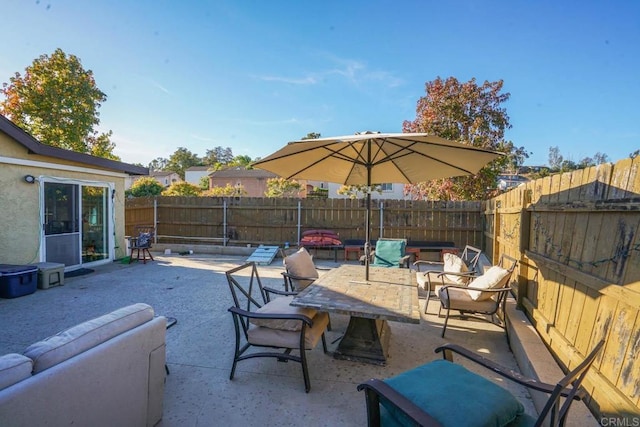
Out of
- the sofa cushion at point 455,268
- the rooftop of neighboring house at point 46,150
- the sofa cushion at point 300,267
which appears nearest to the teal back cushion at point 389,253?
the sofa cushion at point 455,268

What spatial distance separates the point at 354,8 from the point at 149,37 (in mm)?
4771

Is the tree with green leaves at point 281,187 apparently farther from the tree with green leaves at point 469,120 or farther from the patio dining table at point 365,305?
the patio dining table at point 365,305

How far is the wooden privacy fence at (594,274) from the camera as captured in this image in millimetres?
1657

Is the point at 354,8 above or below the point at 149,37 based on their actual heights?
above

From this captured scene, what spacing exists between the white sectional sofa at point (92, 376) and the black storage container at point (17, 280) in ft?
15.5

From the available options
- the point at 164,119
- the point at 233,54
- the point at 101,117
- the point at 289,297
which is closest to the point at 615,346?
the point at 289,297

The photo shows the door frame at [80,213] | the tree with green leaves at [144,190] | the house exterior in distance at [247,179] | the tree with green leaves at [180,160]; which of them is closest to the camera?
the door frame at [80,213]

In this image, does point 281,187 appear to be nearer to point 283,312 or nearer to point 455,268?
point 455,268

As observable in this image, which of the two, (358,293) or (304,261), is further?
(304,261)

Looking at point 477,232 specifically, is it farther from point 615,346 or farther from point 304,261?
point 615,346

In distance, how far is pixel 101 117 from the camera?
46.4ft

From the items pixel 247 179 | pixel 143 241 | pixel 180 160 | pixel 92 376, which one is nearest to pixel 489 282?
pixel 92 376

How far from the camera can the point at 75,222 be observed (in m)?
6.89

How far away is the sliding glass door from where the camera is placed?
6367mm
